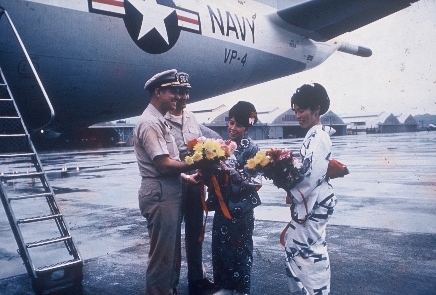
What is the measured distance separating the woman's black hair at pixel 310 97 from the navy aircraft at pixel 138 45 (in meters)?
2.54

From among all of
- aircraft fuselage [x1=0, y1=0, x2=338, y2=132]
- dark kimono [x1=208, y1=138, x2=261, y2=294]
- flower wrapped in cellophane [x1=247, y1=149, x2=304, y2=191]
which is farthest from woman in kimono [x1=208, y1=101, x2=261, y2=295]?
aircraft fuselage [x1=0, y1=0, x2=338, y2=132]

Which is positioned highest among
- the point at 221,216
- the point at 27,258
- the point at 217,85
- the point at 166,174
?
the point at 217,85

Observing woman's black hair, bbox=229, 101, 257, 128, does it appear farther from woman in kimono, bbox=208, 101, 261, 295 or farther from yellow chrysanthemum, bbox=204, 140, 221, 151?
yellow chrysanthemum, bbox=204, 140, 221, 151

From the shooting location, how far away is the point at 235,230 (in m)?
3.43

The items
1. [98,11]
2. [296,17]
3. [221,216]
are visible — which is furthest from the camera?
[296,17]

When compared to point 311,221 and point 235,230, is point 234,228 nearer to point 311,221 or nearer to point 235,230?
point 235,230

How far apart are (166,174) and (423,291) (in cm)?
261

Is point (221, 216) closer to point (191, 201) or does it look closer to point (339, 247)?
point (191, 201)

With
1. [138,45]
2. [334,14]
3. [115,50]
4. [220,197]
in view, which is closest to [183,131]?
[220,197]

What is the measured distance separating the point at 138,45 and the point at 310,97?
12.7 ft

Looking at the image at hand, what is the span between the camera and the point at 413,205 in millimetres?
7551

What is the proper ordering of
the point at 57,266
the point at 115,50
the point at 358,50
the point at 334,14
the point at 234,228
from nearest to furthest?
the point at 234,228, the point at 57,266, the point at 115,50, the point at 334,14, the point at 358,50

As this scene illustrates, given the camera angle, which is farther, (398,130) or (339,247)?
(398,130)

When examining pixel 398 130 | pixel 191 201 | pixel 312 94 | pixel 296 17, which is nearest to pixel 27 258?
pixel 191 201
